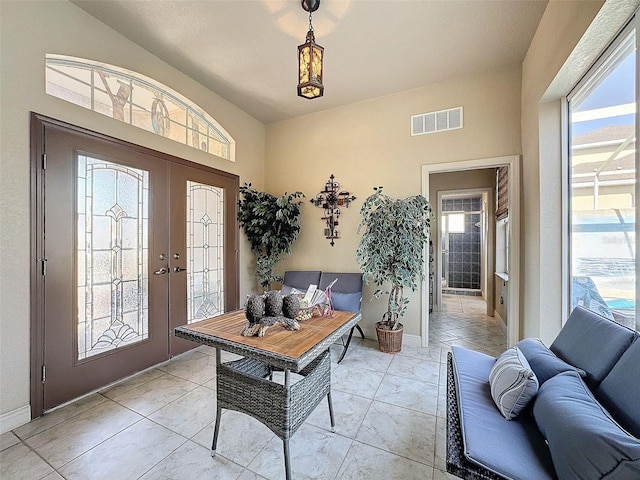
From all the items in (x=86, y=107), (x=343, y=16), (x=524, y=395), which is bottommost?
(x=524, y=395)

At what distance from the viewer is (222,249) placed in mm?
3490

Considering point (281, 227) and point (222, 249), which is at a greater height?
point (281, 227)

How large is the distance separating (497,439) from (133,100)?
367 cm

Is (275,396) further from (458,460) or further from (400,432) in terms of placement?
(400,432)

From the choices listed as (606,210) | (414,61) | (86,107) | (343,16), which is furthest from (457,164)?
(86,107)

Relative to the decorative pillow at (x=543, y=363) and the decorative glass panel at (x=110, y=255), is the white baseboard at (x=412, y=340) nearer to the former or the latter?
the decorative pillow at (x=543, y=363)

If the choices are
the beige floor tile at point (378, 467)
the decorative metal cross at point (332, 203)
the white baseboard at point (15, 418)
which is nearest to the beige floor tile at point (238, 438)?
the beige floor tile at point (378, 467)

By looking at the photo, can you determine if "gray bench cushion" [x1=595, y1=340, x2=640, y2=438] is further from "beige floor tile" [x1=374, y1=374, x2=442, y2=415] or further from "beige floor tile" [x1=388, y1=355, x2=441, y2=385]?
"beige floor tile" [x1=388, y1=355, x2=441, y2=385]

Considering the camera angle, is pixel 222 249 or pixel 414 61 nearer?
pixel 414 61

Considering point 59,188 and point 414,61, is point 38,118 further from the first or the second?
point 414,61

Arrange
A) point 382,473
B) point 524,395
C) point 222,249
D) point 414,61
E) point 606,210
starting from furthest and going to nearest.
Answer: point 222,249 < point 414,61 < point 606,210 < point 382,473 < point 524,395

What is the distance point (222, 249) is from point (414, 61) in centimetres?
311

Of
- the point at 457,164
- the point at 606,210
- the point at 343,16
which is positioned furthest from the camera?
the point at 457,164

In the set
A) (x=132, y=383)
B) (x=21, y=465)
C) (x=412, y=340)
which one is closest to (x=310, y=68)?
(x=21, y=465)
